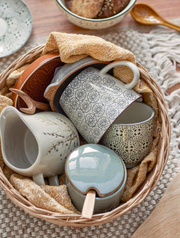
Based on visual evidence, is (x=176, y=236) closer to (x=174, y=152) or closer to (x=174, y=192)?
(x=174, y=192)

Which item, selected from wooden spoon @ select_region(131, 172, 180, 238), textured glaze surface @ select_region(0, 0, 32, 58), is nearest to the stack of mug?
wooden spoon @ select_region(131, 172, 180, 238)

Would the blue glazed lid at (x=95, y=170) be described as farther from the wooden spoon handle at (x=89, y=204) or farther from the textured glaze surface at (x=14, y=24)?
the textured glaze surface at (x=14, y=24)

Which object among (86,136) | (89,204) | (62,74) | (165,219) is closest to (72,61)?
(62,74)

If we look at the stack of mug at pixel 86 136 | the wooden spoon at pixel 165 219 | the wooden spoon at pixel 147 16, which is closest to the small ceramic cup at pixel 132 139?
the stack of mug at pixel 86 136

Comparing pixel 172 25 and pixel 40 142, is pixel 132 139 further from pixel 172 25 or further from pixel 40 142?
pixel 172 25

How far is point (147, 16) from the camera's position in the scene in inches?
36.0

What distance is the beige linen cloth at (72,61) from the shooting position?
1.98ft

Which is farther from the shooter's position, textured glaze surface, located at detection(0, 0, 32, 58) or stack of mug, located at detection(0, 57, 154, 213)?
textured glaze surface, located at detection(0, 0, 32, 58)

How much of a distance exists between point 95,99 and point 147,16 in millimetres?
428

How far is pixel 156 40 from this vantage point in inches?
35.1

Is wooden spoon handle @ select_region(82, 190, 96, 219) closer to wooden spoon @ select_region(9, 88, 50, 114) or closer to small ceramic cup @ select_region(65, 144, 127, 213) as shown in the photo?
small ceramic cup @ select_region(65, 144, 127, 213)

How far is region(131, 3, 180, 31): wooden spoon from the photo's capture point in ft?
2.95

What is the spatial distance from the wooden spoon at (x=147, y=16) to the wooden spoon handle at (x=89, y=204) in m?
0.58

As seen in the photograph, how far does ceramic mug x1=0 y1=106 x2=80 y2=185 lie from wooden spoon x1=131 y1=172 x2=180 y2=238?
0.23 meters
